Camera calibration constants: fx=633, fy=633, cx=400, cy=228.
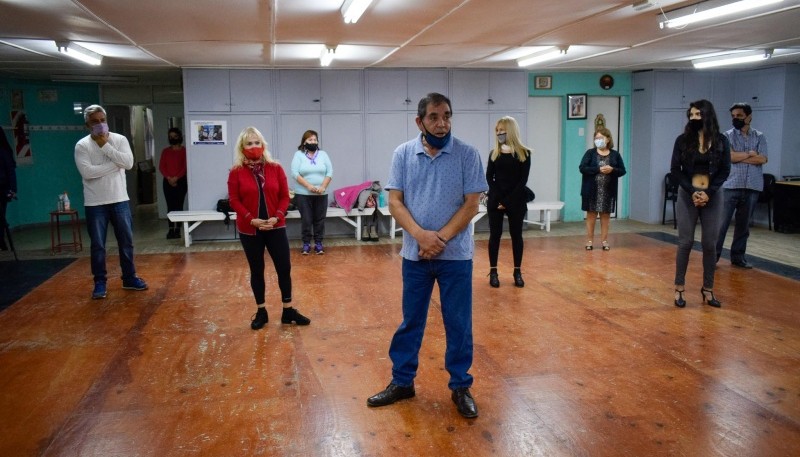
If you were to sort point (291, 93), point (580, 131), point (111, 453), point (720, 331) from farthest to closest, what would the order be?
point (580, 131), point (291, 93), point (720, 331), point (111, 453)

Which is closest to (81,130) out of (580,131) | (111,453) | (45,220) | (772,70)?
(45,220)

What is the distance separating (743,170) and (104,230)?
6.29m

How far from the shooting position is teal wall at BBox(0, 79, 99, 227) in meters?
10.4

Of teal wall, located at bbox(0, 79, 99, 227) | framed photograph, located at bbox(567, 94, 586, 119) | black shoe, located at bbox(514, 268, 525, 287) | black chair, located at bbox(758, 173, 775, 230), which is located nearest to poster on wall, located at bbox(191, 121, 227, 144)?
teal wall, located at bbox(0, 79, 99, 227)

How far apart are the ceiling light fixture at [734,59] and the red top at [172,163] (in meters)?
7.55

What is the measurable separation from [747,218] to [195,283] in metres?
5.78

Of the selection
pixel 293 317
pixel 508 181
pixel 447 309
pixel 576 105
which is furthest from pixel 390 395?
pixel 576 105

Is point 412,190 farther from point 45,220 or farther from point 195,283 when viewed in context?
point 45,220

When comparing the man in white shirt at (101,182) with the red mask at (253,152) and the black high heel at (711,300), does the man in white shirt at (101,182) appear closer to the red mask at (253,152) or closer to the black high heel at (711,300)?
the red mask at (253,152)

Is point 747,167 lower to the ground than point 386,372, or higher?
higher

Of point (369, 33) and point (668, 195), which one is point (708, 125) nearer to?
point (369, 33)

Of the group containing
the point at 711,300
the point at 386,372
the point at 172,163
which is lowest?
the point at 386,372

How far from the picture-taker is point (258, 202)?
4.60 metres

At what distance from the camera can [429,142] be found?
322 centimetres
